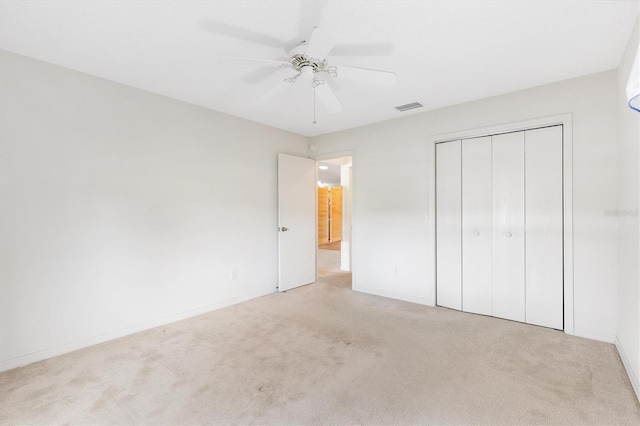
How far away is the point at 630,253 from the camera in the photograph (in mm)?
2166

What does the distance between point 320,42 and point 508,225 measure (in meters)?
2.78

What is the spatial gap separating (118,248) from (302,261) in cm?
255

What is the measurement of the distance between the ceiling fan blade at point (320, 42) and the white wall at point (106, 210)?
2.16 m

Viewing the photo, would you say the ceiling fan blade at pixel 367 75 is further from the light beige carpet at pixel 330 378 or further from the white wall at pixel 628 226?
the light beige carpet at pixel 330 378

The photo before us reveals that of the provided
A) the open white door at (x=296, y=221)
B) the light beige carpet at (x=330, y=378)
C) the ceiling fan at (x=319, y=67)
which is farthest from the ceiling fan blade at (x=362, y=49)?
the light beige carpet at (x=330, y=378)

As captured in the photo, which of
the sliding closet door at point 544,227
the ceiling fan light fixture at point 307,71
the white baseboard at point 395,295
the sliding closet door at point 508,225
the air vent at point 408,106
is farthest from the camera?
the white baseboard at point 395,295

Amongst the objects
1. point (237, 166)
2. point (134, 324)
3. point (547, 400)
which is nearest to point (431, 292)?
point (547, 400)

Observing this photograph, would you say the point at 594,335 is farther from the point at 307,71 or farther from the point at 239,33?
the point at 239,33

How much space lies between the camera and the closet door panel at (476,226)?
3.38 m

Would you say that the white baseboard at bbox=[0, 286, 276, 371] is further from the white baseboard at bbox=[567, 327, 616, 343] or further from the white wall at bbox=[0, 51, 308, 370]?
the white baseboard at bbox=[567, 327, 616, 343]

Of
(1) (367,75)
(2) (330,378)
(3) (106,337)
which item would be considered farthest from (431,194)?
(3) (106,337)

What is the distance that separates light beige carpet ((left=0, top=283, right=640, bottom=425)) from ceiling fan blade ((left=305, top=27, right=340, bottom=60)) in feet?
7.04

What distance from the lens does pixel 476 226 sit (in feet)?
11.3

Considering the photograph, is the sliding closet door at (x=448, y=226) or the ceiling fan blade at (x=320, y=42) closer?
the ceiling fan blade at (x=320, y=42)
